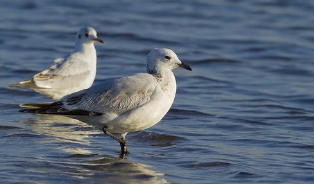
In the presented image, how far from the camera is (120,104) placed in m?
8.00

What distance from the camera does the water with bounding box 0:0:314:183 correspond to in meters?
7.86

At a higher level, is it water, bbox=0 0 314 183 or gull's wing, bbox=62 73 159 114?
gull's wing, bbox=62 73 159 114

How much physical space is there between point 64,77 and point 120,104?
3.03m

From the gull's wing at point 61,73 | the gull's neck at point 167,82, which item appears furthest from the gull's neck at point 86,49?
the gull's neck at point 167,82

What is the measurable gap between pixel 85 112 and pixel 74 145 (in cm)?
76

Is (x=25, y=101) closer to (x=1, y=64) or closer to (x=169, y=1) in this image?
(x=1, y=64)

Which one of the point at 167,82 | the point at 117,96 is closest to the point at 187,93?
the point at 167,82

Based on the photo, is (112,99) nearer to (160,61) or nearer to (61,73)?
(160,61)

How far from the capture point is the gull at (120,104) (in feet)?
26.2

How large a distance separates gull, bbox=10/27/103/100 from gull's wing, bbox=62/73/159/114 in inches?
99.3

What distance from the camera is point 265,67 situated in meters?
14.2

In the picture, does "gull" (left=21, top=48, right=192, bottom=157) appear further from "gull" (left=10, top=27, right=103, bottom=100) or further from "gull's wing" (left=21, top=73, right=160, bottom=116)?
"gull" (left=10, top=27, right=103, bottom=100)

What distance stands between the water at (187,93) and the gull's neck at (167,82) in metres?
0.70

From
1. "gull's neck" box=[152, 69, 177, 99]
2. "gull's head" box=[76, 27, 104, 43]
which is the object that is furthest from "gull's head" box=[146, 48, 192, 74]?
"gull's head" box=[76, 27, 104, 43]
